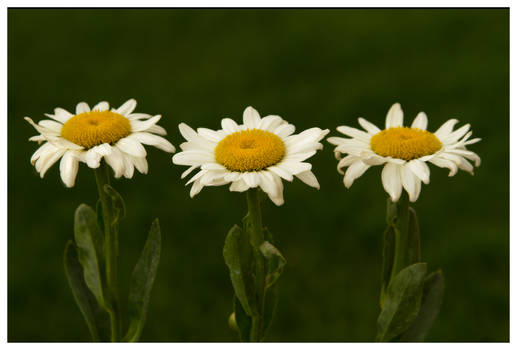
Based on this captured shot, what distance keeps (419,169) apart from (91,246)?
51cm

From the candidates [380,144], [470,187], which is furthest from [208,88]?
[380,144]

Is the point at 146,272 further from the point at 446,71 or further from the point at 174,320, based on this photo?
the point at 446,71

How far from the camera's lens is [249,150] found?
821 millimetres

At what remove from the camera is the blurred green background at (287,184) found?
5.54 ft

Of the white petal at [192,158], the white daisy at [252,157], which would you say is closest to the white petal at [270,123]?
the white daisy at [252,157]

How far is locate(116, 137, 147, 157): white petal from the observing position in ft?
2.80

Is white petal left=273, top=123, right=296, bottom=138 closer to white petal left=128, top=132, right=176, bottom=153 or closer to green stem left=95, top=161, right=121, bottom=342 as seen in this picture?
white petal left=128, top=132, right=176, bottom=153

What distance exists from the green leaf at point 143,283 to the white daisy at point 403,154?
12.2 inches

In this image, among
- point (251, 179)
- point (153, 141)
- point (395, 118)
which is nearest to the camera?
point (251, 179)

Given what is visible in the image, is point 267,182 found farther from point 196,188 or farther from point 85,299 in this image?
point 85,299

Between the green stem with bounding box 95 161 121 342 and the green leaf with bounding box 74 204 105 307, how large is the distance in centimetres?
1

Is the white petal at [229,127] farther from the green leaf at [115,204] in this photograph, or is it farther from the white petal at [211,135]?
the green leaf at [115,204]

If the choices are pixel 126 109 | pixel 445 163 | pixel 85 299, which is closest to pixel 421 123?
pixel 445 163

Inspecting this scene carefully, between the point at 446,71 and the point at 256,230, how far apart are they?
6.07 feet
